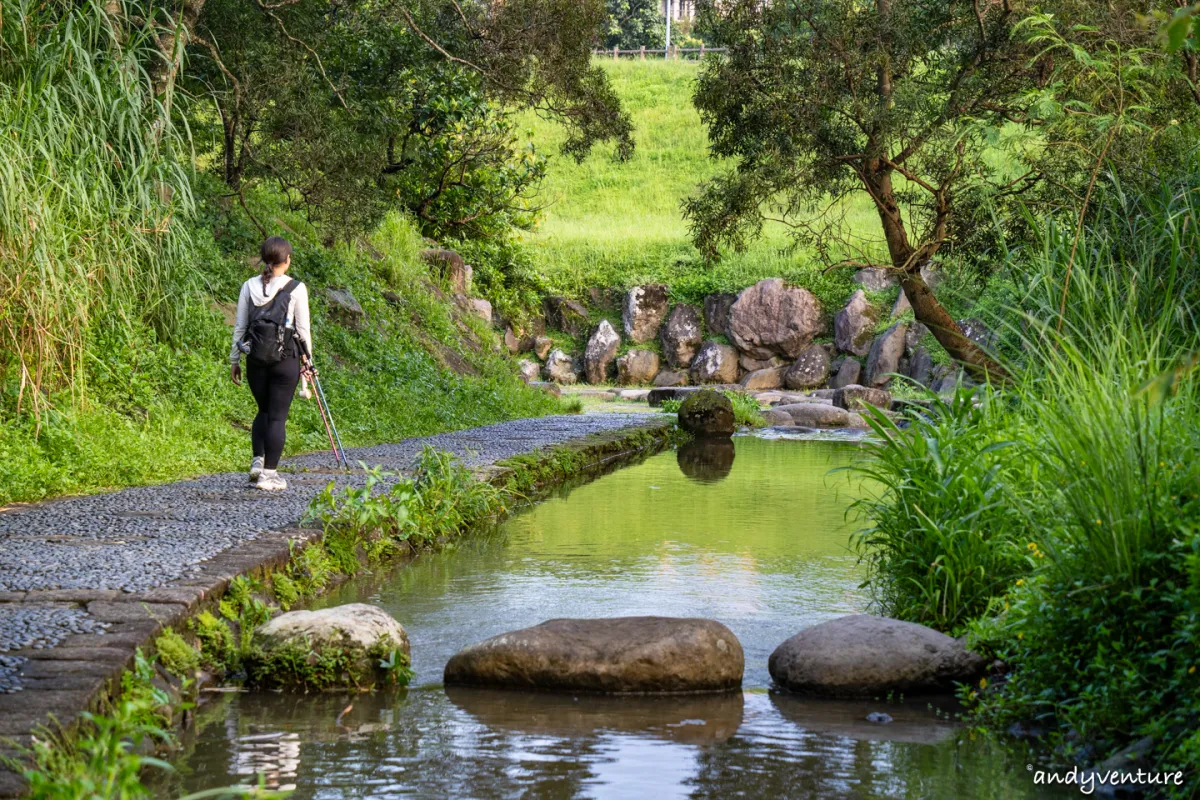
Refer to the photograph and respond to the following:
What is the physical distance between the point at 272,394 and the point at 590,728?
4.60 meters

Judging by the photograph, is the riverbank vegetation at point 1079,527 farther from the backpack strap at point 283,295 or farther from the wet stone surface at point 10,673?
the backpack strap at point 283,295

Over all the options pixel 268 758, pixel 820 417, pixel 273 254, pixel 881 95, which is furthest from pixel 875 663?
pixel 820 417

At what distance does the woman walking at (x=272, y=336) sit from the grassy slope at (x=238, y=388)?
1.25 m

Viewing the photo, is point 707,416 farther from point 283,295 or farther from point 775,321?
point 775,321

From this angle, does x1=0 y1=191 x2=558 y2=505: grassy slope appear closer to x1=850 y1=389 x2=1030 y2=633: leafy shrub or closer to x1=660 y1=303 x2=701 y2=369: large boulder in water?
x1=850 y1=389 x2=1030 y2=633: leafy shrub

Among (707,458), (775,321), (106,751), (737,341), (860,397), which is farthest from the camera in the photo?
(737,341)

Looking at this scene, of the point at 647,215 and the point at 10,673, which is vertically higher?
the point at 647,215

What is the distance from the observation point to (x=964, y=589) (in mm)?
6090

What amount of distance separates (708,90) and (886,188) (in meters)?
2.18

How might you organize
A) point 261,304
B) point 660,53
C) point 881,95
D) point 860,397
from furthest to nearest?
point 660,53 → point 860,397 → point 881,95 → point 261,304

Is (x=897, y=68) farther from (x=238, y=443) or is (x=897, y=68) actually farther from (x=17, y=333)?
(x=17, y=333)

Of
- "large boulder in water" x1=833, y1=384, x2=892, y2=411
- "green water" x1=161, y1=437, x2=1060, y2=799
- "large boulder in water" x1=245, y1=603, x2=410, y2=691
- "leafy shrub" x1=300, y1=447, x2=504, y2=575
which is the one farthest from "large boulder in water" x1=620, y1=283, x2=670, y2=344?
"large boulder in water" x1=245, y1=603, x2=410, y2=691

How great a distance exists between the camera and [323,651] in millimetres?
5379

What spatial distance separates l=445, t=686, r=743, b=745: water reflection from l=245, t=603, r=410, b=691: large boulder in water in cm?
33
